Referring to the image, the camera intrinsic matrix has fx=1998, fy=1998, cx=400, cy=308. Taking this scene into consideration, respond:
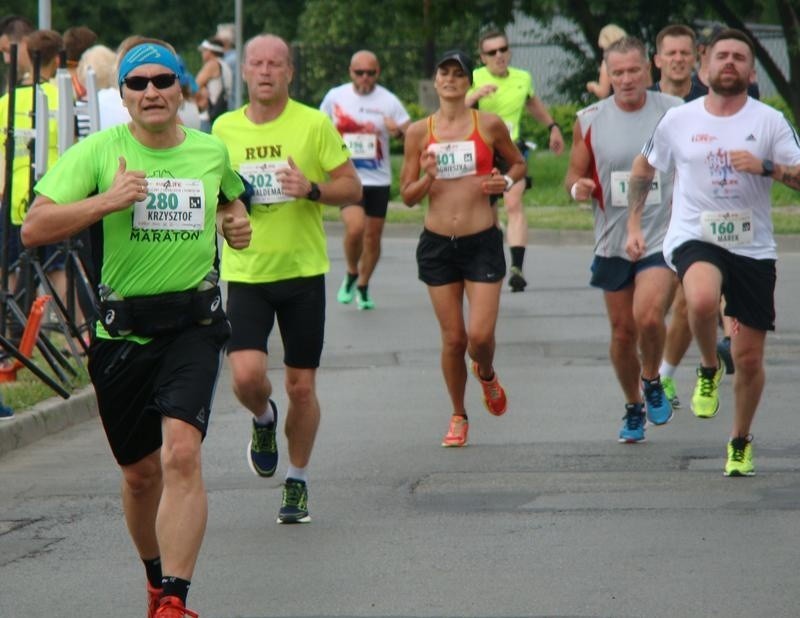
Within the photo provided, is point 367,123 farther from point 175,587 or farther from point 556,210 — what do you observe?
point 175,587

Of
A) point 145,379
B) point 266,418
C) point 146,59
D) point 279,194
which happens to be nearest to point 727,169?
point 279,194

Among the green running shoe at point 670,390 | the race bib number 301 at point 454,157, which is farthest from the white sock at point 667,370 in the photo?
the race bib number 301 at point 454,157

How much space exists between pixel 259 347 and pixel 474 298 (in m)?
2.18

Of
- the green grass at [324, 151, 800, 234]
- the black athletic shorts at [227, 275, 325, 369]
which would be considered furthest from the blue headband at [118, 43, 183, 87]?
the green grass at [324, 151, 800, 234]

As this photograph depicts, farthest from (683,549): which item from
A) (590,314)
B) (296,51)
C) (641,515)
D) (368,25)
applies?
(368,25)

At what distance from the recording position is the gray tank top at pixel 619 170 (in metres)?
10.4

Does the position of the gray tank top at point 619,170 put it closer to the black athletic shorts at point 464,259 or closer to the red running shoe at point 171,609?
the black athletic shorts at point 464,259

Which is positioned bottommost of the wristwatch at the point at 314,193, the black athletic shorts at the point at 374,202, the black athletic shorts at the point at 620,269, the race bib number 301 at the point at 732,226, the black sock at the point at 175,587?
the black sock at the point at 175,587

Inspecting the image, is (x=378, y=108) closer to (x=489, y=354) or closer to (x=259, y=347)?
(x=489, y=354)

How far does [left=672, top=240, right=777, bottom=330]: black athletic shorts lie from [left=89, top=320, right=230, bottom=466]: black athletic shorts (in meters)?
3.35

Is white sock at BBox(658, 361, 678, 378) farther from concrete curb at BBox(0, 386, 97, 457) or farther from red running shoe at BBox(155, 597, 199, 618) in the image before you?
red running shoe at BBox(155, 597, 199, 618)

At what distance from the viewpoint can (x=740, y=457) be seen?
29.6 ft

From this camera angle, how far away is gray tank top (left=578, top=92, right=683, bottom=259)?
1035cm

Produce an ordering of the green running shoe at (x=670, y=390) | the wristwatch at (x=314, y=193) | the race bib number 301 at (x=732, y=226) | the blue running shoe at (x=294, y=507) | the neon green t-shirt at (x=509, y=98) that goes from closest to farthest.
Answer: the blue running shoe at (x=294, y=507) → the wristwatch at (x=314, y=193) → the race bib number 301 at (x=732, y=226) → the green running shoe at (x=670, y=390) → the neon green t-shirt at (x=509, y=98)
